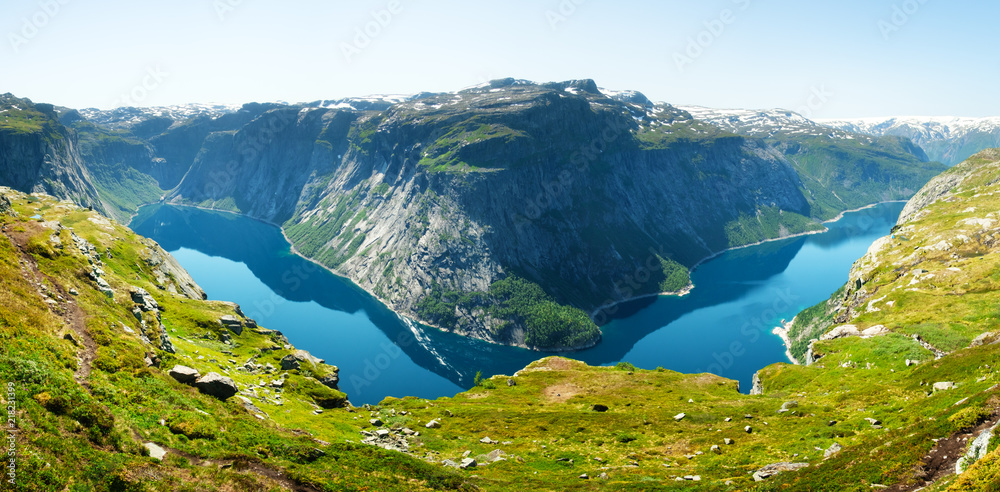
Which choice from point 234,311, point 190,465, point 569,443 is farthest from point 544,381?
point 190,465

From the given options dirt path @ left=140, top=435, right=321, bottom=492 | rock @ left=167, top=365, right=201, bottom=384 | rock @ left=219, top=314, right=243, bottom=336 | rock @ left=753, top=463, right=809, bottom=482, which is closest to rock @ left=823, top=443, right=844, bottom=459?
rock @ left=753, top=463, right=809, bottom=482

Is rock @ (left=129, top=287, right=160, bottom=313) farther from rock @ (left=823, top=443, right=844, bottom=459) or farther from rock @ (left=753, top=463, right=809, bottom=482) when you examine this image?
rock @ (left=823, top=443, right=844, bottom=459)

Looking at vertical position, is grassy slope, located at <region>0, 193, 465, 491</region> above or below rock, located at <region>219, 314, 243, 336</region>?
below

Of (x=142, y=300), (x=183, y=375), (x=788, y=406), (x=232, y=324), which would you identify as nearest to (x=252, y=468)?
(x=183, y=375)

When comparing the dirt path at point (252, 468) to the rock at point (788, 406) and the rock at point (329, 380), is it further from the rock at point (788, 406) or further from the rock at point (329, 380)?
the rock at point (788, 406)

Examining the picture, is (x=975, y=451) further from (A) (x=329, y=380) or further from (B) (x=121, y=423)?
(A) (x=329, y=380)
